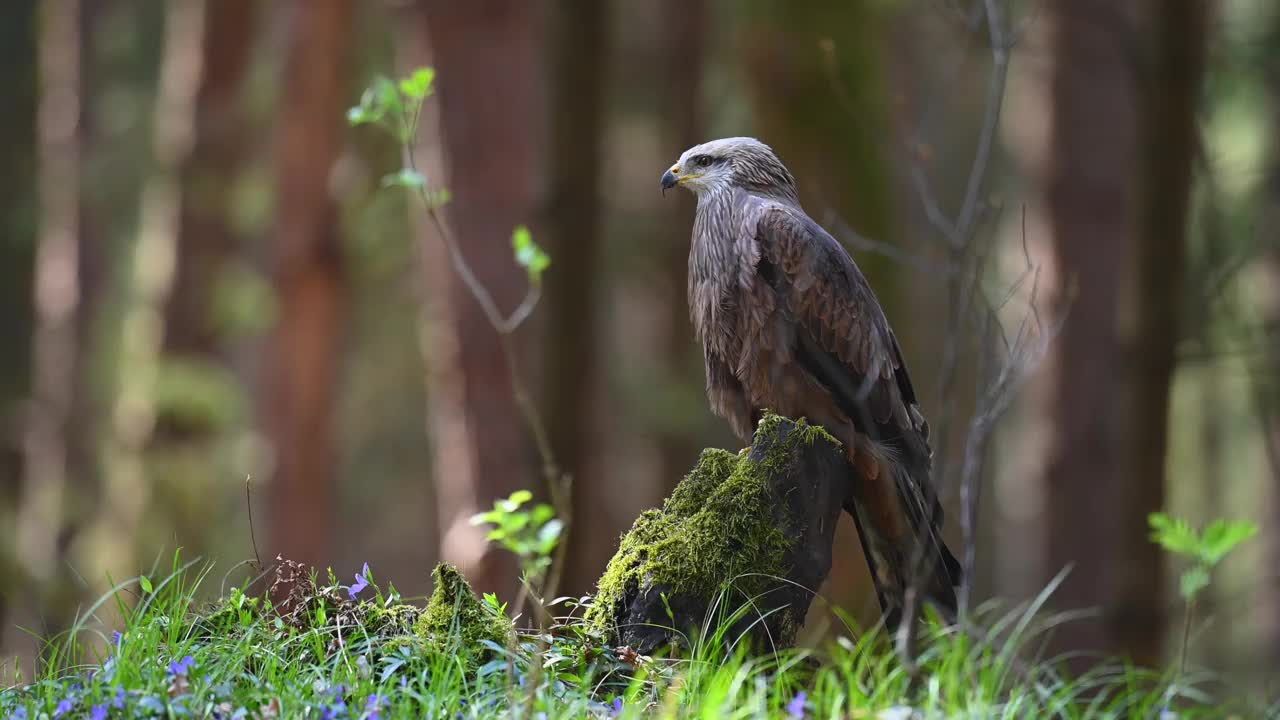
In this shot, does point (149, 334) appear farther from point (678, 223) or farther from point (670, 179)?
point (670, 179)

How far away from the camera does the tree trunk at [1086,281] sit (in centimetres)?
823

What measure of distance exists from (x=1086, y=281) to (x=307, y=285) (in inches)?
233

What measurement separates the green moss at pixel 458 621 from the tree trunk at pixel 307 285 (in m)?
6.32

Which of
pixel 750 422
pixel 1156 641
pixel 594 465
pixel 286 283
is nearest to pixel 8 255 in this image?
pixel 286 283

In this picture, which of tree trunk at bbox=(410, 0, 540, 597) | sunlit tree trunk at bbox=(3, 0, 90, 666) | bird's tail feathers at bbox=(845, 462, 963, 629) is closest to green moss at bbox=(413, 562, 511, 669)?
bird's tail feathers at bbox=(845, 462, 963, 629)

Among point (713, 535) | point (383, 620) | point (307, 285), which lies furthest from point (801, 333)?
point (307, 285)

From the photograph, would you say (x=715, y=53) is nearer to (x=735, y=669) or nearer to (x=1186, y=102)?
(x=1186, y=102)

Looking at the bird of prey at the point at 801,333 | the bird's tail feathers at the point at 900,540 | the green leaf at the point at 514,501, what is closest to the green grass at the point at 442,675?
the green leaf at the point at 514,501

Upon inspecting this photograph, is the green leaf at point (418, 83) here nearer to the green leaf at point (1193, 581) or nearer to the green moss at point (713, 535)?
the green moss at point (713, 535)

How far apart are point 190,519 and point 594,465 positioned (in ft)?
11.9

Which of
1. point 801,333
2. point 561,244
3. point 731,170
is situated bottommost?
point 801,333

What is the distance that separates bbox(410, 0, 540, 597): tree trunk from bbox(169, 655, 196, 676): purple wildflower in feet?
13.5

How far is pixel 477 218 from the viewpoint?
8047 millimetres

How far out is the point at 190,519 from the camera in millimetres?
10055
